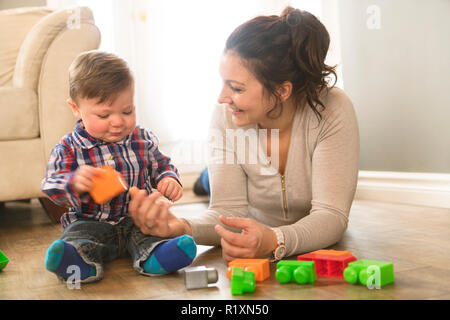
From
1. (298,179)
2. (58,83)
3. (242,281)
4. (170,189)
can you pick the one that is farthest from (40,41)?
(242,281)

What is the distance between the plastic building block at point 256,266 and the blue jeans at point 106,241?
163 mm

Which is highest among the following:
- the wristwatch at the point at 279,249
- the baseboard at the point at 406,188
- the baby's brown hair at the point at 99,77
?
the baby's brown hair at the point at 99,77

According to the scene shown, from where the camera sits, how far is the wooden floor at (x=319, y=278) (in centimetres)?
83

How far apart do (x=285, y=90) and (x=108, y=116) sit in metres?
0.39

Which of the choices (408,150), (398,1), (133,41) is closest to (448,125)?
(408,150)

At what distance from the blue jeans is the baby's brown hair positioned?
271 mm

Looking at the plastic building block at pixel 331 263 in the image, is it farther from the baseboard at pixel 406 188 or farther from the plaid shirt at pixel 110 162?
the baseboard at pixel 406 188

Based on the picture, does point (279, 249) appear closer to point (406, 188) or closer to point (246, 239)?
point (246, 239)

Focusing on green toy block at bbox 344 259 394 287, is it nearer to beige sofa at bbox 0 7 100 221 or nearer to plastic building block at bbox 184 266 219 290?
plastic building block at bbox 184 266 219 290

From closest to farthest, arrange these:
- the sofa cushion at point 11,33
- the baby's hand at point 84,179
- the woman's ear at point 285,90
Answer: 1. the baby's hand at point 84,179
2. the woman's ear at point 285,90
3. the sofa cushion at point 11,33

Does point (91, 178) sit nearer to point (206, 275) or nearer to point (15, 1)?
point (206, 275)

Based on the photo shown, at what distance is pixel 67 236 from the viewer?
1052mm

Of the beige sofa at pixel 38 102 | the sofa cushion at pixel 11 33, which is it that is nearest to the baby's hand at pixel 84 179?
the beige sofa at pixel 38 102

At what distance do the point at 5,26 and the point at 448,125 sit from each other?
1.82 meters
